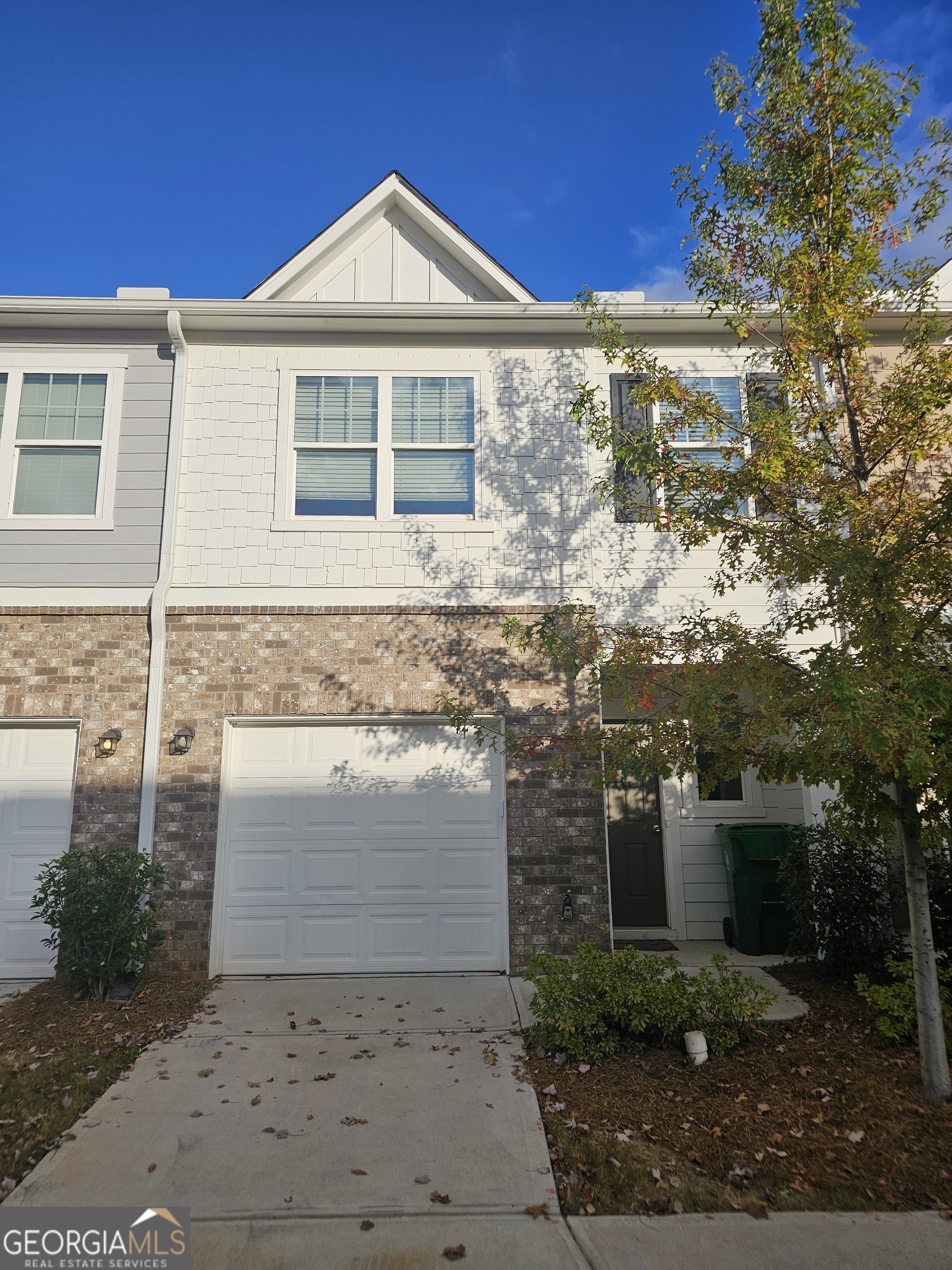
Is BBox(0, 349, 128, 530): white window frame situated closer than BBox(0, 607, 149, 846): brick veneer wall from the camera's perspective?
No

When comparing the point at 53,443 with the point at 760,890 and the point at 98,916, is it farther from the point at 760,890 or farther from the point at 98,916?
the point at 760,890

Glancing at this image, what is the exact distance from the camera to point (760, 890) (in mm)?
7398

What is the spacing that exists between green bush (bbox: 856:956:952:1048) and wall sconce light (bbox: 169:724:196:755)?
5573 mm

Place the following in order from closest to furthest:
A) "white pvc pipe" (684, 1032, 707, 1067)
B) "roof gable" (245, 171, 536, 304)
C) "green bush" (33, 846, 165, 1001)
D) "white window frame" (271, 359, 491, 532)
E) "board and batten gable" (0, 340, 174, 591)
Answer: "white pvc pipe" (684, 1032, 707, 1067), "green bush" (33, 846, 165, 1001), "board and batten gable" (0, 340, 174, 591), "white window frame" (271, 359, 491, 532), "roof gable" (245, 171, 536, 304)

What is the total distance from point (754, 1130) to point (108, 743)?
5699mm

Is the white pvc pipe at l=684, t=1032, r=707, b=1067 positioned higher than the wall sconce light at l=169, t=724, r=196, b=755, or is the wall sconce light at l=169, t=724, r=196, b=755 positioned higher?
the wall sconce light at l=169, t=724, r=196, b=755

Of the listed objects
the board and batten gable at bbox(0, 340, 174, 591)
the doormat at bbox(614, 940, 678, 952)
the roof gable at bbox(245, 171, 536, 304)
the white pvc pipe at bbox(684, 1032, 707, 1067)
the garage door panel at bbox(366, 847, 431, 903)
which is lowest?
the doormat at bbox(614, 940, 678, 952)

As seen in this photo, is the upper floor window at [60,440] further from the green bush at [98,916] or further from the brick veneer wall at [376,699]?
the green bush at [98,916]

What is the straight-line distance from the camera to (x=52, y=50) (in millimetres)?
7668

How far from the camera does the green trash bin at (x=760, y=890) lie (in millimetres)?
7336

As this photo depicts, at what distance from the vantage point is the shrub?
6.26 metres

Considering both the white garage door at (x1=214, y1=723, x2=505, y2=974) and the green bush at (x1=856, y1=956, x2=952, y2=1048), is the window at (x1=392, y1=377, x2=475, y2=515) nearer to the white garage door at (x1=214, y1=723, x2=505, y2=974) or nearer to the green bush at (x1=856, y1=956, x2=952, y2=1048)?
the white garage door at (x1=214, y1=723, x2=505, y2=974)

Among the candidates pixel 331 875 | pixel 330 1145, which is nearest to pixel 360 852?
pixel 331 875

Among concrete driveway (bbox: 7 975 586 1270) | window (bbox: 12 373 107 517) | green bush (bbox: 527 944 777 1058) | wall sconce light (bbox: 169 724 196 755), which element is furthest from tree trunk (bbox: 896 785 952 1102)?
window (bbox: 12 373 107 517)
